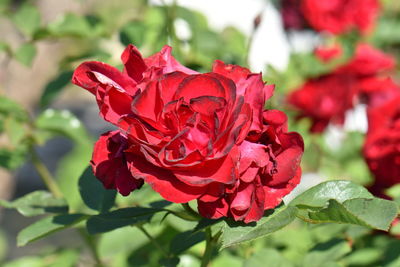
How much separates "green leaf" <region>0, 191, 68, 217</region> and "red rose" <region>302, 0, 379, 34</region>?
1392 millimetres

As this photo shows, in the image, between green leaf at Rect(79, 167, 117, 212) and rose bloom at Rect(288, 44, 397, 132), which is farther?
rose bloom at Rect(288, 44, 397, 132)

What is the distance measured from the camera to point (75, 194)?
141 cm

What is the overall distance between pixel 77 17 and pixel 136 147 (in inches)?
28.4

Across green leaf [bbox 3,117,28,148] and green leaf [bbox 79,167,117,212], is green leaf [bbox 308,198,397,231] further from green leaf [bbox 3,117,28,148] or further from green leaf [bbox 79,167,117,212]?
green leaf [bbox 3,117,28,148]

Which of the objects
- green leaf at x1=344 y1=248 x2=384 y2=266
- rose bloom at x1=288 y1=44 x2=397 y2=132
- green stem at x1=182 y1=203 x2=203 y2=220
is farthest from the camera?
rose bloom at x1=288 y1=44 x2=397 y2=132

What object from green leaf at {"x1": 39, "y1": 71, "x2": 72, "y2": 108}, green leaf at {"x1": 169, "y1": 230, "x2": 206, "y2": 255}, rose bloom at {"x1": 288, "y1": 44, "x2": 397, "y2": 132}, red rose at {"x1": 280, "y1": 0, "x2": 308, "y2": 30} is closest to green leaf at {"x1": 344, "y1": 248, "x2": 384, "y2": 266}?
green leaf at {"x1": 169, "y1": 230, "x2": 206, "y2": 255}

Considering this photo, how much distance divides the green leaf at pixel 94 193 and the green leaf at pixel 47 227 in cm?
4

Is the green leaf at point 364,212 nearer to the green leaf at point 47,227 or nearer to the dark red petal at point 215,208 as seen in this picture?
the dark red petal at point 215,208

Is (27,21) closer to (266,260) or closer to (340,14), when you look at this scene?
(266,260)

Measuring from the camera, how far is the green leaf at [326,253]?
91cm

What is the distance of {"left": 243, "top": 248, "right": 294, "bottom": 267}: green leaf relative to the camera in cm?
89

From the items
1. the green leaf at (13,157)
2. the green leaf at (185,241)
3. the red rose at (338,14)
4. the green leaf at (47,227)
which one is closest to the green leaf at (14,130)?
the green leaf at (13,157)

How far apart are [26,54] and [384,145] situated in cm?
70

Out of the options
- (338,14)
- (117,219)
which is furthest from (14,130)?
(338,14)
